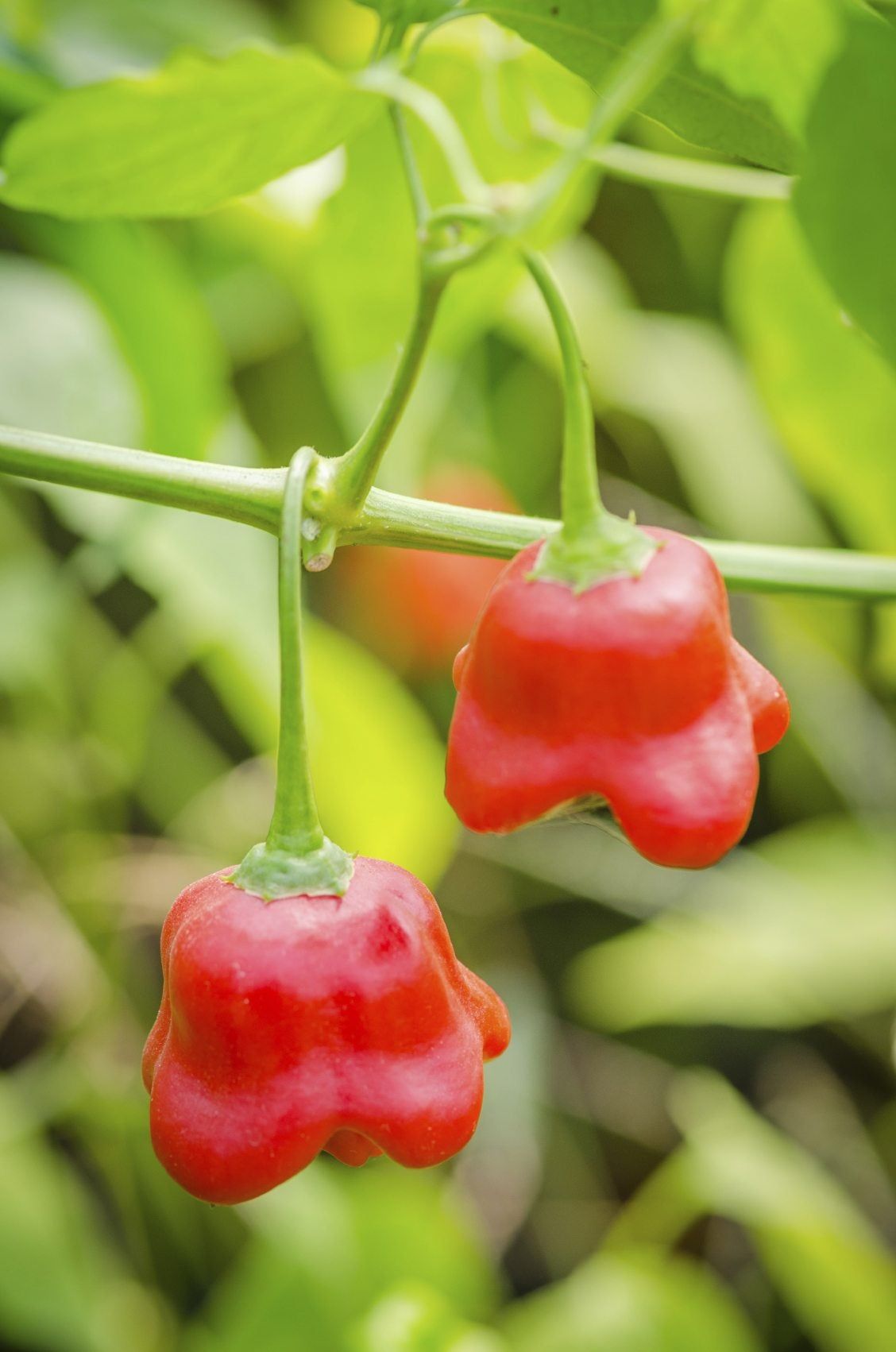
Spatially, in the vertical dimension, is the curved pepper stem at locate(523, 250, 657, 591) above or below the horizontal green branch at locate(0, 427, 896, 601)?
above

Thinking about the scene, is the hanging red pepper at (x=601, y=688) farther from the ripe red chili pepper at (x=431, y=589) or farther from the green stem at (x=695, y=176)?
the ripe red chili pepper at (x=431, y=589)

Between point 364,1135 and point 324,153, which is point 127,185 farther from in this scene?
point 364,1135

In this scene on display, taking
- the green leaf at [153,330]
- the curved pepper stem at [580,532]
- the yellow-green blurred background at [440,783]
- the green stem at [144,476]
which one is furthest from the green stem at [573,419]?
the green leaf at [153,330]

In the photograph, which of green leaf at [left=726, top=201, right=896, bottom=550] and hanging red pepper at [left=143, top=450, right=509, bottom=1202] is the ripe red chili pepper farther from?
hanging red pepper at [left=143, top=450, right=509, bottom=1202]

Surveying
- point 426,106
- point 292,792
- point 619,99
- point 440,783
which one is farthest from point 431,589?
point 619,99

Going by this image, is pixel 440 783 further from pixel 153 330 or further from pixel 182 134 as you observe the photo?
pixel 182 134

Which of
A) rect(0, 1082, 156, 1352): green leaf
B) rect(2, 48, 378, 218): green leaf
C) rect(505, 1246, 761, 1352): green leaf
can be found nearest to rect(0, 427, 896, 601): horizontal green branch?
rect(2, 48, 378, 218): green leaf

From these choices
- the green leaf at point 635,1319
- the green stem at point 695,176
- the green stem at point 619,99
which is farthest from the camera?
the green leaf at point 635,1319
